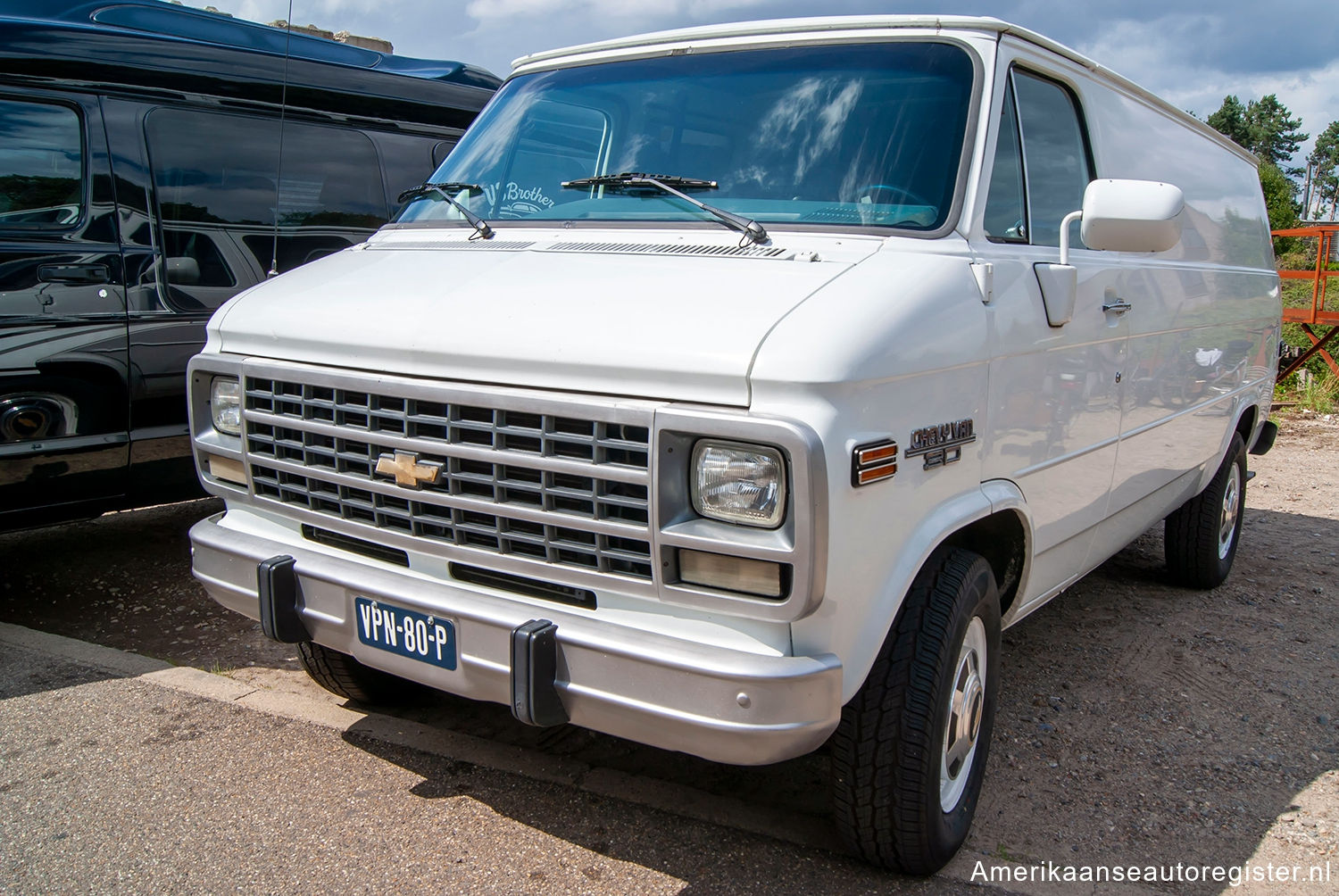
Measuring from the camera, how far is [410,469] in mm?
2619

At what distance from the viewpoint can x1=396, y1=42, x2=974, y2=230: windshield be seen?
292 cm

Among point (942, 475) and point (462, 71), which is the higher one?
point (462, 71)

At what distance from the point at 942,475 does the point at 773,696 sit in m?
0.78

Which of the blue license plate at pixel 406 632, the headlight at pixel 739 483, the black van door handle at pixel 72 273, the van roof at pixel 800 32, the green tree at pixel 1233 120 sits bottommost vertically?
the blue license plate at pixel 406 632

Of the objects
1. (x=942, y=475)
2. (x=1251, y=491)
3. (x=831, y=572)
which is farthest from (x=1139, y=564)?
(x=831, y=572)

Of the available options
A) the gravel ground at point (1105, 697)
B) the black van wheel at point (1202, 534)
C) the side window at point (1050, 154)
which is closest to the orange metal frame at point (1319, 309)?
the gravel ground at point (1105, 697)

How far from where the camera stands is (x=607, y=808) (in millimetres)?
3092

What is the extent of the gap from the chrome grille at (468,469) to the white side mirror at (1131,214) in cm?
158

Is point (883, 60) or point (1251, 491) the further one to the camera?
point (1251, 491)

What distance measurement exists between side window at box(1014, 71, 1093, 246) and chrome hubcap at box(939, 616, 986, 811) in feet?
4.20

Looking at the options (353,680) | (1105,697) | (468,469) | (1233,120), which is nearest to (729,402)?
(468,469)

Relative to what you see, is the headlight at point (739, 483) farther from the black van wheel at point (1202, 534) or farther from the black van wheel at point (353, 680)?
the black van wheel at point (1202, 534)

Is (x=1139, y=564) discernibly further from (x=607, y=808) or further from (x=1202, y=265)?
(x=607, y=808)

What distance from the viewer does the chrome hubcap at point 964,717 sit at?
2824mm
